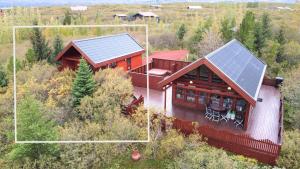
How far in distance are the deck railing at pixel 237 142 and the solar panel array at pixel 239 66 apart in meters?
2.17

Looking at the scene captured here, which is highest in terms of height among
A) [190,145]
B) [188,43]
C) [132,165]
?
[188,43]

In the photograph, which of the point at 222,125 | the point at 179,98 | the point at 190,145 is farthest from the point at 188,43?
the point at 190,145

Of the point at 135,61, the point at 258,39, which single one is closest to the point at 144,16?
the point at 258,39

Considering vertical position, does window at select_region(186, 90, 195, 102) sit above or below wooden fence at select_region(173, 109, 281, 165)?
above

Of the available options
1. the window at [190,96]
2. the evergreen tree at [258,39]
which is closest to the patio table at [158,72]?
the window at [190,96]

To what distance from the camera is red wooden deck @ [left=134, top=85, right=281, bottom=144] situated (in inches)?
533

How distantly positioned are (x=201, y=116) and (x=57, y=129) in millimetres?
7433

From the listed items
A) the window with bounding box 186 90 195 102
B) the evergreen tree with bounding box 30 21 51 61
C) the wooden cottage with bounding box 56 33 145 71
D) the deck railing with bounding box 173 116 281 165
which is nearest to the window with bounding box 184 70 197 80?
the window with bounding box 186 90 195 102

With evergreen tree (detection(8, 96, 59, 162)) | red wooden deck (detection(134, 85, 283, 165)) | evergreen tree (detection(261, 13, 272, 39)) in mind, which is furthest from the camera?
evergreen tree (detection(261, 13, 272, 39))

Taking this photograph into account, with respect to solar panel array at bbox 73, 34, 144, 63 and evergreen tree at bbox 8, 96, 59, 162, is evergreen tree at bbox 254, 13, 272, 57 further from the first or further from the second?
evergreen tree at bbox 8, 96, 59, 162

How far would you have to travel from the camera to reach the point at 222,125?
1412 cm

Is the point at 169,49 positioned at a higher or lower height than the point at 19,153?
higher

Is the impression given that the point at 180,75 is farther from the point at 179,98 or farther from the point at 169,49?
the point at 169,49

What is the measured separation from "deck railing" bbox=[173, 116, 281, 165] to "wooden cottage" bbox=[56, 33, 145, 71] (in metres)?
8.04
